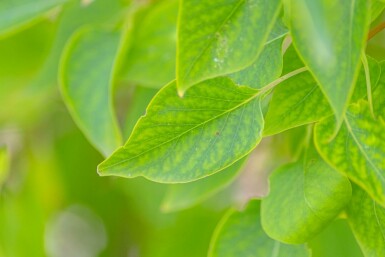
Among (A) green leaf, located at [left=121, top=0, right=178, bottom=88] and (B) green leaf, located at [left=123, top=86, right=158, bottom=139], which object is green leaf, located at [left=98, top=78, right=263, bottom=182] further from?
(B) green leaf, located at [left=123, top=86, right=158, bottom=139]

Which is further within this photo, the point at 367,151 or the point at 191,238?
the point at 191,238

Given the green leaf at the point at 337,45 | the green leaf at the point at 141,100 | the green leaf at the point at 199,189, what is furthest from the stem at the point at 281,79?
the green leaf at the point at 141,100

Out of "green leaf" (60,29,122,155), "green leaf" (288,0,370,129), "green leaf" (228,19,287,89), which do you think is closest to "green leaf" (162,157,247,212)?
"green leaf" (60,29,122,155)

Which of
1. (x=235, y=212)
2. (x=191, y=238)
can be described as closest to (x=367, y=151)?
(x=235, y=212)

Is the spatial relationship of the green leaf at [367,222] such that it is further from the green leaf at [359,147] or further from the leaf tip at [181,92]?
the leaf tip at [181,92]

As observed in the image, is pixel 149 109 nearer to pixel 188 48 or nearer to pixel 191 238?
pixel 188 48

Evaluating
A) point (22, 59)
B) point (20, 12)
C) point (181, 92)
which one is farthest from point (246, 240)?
point (22, 59)

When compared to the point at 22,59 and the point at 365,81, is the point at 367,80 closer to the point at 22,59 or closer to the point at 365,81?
the point at 365,81
